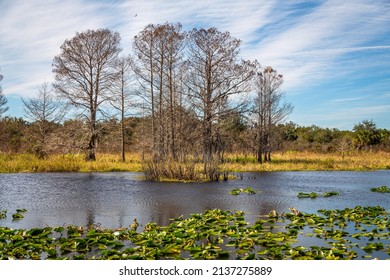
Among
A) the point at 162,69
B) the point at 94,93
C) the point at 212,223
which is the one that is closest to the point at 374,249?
the point at 212,223

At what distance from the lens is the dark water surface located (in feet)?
38.6

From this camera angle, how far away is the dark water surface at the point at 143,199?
38.6 ft

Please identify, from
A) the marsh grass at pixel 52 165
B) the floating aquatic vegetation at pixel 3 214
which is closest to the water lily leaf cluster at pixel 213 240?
the floating aquatic vegetation at pixel 3 214

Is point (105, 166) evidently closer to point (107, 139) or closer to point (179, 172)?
point (107, 139)

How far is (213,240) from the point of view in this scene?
351 inches

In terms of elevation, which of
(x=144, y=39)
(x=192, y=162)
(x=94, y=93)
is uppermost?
(x=144, y=39)

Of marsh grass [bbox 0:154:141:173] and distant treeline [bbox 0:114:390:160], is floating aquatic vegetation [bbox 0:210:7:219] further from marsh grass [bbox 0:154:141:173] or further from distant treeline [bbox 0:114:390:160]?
marsh grass [bbox 0:154:141:173]

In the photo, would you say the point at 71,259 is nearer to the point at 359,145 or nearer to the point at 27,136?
the point at 27,136

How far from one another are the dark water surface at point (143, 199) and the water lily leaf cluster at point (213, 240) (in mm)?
1169

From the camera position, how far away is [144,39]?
1275 inches

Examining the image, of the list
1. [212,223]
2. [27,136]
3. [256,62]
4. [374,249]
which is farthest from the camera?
[27,136]

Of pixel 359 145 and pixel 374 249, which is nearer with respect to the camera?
pixel 374 249

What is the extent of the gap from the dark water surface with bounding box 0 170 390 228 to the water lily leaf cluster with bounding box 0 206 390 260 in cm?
117

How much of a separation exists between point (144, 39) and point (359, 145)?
26561 mm
